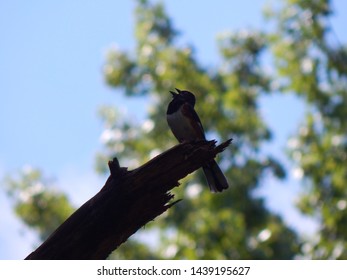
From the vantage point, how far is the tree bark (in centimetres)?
512

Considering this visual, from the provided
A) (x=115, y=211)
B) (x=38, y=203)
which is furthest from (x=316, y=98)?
(x=115, y=211)

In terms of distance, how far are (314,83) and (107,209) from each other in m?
13.5

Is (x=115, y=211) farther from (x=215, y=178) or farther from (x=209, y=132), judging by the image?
(x=209, y=132)

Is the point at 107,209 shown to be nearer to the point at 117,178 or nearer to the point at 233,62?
the point at 117,178

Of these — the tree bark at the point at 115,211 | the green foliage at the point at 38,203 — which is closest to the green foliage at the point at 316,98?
the green foliage at the point at 38,203

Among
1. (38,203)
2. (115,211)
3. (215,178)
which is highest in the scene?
(38,203)

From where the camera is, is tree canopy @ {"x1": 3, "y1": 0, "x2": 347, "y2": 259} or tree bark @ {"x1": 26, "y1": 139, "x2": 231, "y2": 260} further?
tree canopy @ {"x1": 3, "y1": 0, "x2": 347, "y2": 259}

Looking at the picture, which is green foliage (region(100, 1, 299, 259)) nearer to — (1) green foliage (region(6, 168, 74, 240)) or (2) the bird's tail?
(1) green foliage (region(6, 168, 74, 240))

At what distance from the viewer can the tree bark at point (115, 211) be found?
16.8 ft

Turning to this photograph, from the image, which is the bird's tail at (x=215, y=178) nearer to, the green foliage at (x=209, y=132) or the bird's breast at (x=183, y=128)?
the bird's breast at (x=183, y=128)

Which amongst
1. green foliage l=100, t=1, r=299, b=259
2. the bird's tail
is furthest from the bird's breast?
green foliage l=100, t=1, r=299, b=259

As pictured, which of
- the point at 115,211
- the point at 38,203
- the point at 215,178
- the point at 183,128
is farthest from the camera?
the point at 38,203

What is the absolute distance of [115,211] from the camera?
17.1 ft

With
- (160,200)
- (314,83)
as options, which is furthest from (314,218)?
(160,200)
